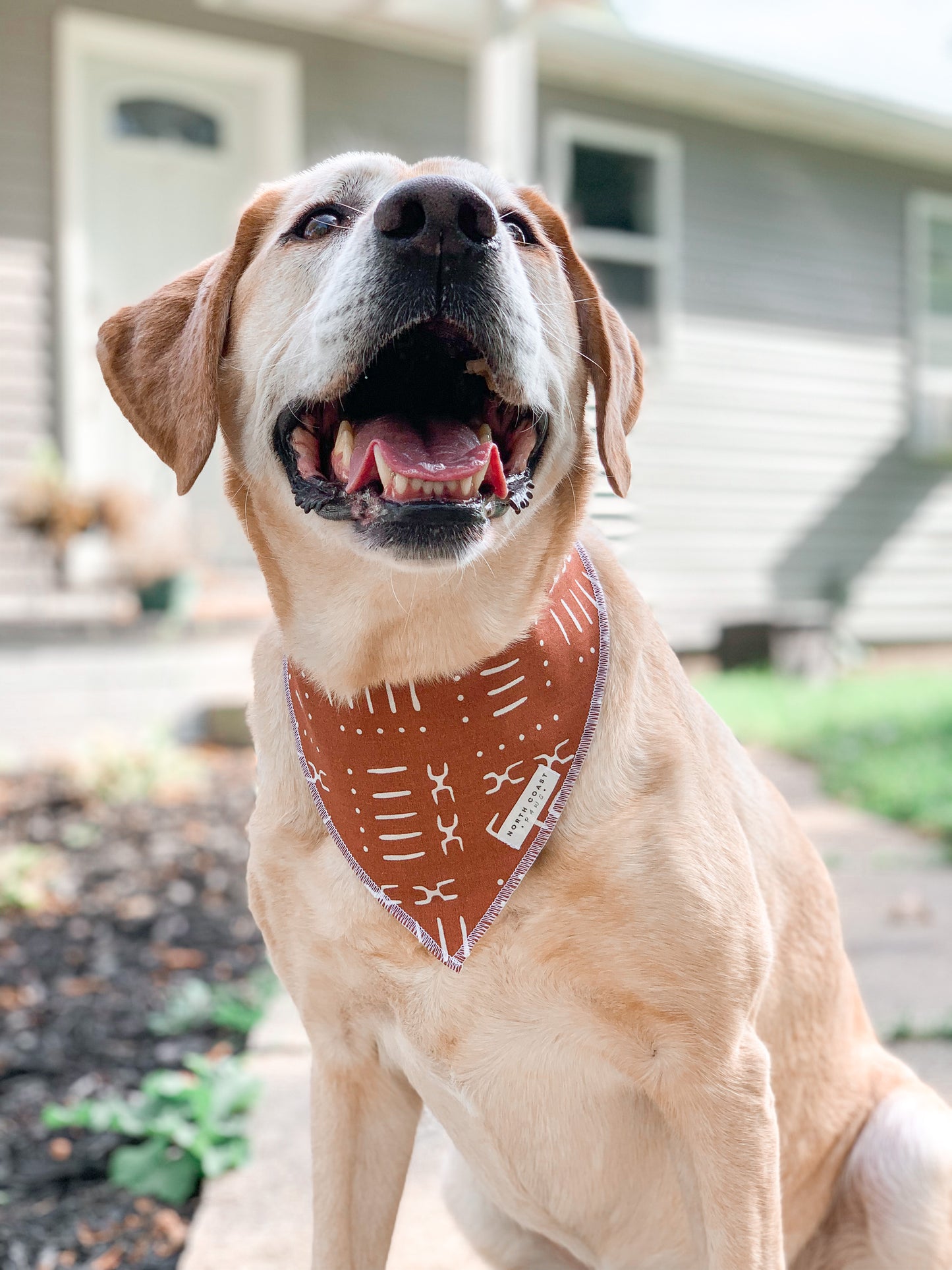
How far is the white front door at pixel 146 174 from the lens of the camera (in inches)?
302

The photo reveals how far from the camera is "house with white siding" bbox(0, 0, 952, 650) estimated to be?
762 centimetres

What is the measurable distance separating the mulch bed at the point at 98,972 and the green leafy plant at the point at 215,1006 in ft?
0.12

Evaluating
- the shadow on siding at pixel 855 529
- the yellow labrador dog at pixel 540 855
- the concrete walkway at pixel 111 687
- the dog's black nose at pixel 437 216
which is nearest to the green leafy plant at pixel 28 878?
the concrete walkway at pixel 111 687

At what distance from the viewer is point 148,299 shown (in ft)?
6.10

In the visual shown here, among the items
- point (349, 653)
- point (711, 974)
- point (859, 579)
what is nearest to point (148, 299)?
point (349, 653)

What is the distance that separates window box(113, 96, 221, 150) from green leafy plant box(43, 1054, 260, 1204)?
7.05 m

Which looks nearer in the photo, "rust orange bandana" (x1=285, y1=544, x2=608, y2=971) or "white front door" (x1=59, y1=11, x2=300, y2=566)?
"rust orange bandana" (x1=285, y1=544, x2=608, y2=971)

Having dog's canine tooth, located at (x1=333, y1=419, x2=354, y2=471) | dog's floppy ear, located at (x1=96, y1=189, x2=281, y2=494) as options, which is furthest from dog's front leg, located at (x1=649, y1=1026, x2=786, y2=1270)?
dog's floppy ear, located at (x1=96, y1=189, x2=281, y2=494)

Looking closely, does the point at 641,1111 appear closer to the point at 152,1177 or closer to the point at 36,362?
the point at 152,1177

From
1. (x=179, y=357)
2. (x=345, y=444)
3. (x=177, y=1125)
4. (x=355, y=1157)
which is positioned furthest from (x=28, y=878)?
(x=345, y=444)

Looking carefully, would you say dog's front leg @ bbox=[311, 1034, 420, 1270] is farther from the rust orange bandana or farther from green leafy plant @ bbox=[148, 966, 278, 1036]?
green leafy plant @ bbox=[148, 966, 278, 1036]

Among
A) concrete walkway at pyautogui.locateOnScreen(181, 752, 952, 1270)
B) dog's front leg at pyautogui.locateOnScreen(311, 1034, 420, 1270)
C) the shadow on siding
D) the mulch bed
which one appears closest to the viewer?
dog's front leg at pyautogui.locateOnScreen(311, 1034, 420, 1270)

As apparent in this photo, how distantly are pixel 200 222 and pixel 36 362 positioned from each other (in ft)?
→ 5.13

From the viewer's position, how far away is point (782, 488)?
1121 centimetres
